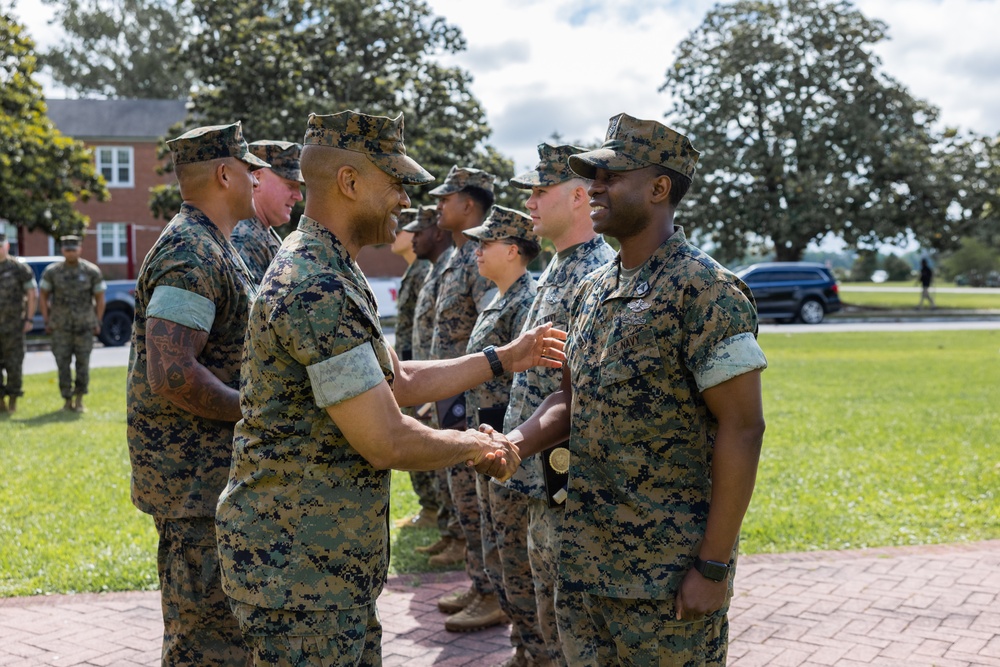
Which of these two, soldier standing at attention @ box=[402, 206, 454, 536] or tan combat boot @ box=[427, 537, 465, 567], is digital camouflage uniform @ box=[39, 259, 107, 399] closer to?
soldier standing at attention @ box=[402, 206, 454, 536]

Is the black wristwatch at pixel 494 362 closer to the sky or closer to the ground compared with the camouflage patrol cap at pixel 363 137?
closer to the ground

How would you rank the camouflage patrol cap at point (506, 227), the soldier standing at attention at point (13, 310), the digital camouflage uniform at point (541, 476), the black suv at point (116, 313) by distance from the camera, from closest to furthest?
1. the digital camouflage uniform at point (541, 476)
2. the camouflage patrol cap at point (506, 227)
3. the soldier standing at attention at point (13, 310)
4. the black suv at point (116, 313)

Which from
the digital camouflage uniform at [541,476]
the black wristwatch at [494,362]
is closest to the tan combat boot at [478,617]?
the digital camouflage uniform at [541,476]

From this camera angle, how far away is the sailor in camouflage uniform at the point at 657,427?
2682mm

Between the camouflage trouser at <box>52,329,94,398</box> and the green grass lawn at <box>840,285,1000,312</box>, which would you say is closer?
the camouflage trouser at <box>52,329,94,398</box>

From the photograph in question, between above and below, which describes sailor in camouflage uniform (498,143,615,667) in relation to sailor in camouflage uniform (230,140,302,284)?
below

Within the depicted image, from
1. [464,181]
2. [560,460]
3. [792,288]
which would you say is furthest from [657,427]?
[792,288]

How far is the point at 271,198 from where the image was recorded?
5180mm

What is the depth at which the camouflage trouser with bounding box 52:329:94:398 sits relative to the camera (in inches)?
500

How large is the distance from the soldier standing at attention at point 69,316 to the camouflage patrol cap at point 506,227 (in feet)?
30.6

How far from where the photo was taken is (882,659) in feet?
15.5

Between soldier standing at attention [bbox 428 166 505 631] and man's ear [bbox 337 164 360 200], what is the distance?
302 cm

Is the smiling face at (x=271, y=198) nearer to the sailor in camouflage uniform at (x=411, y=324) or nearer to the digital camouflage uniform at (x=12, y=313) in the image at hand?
the sailor in camouflage uniform at (x=411, y=324)

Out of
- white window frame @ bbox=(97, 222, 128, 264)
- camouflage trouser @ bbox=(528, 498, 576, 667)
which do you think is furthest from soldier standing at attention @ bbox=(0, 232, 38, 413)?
white window frame @ bbox=(97, 222, 128, 264)
